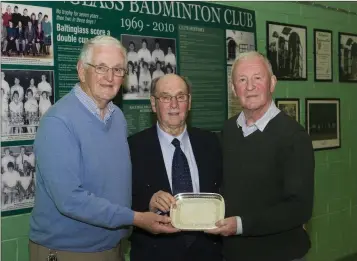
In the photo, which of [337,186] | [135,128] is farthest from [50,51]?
[337,186]

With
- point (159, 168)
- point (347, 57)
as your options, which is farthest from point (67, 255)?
point (347, 57)

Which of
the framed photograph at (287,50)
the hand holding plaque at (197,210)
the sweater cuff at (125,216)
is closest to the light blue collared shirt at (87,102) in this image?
the sweater cuff at (125,216)

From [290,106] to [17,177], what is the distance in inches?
96.2

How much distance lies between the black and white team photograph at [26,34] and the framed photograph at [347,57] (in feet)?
10.1

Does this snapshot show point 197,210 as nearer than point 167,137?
Yes

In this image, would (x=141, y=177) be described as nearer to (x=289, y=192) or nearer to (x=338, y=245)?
(x=289, y=192)

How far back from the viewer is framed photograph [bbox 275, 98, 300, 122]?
3820mm

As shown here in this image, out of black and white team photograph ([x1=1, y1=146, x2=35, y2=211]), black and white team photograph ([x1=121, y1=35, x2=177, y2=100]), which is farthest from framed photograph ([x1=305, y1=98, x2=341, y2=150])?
black and white team photograph ([x1=1, y1=146, x2=35, y2=211])

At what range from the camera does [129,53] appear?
9.25 feet

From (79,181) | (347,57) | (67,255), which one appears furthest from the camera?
(347,57)

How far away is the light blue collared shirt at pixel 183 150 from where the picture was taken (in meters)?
2.14

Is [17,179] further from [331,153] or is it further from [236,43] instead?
[331,153]

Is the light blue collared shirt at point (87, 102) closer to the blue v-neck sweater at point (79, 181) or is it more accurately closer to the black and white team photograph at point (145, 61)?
the blue v-neck sweater at point (79, 181)

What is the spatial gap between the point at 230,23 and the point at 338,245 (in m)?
2.53
